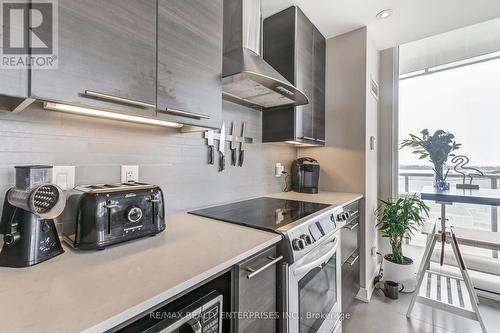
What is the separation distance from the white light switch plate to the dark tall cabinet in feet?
4.63

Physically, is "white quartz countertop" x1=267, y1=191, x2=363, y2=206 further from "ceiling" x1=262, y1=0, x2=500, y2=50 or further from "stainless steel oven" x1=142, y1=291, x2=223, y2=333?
"ceiling" x1=262, y1=0, x2=500, y2=50

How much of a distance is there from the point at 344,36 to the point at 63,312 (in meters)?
2.76

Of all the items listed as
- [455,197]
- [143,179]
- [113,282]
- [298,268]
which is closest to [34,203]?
[113,282]

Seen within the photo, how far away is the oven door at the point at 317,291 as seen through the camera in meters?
1.03

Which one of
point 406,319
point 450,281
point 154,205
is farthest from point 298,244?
point 450,281

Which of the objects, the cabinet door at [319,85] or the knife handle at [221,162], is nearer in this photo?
the knife handle at [221,162]

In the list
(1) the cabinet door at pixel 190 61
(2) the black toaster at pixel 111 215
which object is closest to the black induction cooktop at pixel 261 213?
(2) the black toaster at pixel 111 215

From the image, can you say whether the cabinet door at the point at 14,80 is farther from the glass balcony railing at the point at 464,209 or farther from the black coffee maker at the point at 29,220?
the glass balcony railing at the point at 464,209

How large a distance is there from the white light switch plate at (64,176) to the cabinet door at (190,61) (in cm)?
45

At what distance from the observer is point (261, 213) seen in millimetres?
1366

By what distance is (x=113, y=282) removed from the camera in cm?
59

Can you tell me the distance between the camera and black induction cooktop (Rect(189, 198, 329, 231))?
3.76 ft

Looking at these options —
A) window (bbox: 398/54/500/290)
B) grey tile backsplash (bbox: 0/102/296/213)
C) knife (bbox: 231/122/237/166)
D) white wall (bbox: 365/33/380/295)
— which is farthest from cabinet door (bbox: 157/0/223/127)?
window (bbox: 398/54/500/290)

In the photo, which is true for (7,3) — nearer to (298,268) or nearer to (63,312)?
(63,312)
